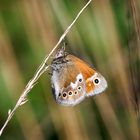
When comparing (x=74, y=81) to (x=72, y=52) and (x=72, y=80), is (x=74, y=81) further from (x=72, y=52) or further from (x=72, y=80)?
(x=72, y=52)

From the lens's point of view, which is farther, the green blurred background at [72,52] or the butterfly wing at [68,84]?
the green blurred background at [72,52]

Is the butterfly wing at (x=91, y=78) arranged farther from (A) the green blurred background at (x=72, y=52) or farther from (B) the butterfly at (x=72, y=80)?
(A) the green blurred background at (x=72, y=52)

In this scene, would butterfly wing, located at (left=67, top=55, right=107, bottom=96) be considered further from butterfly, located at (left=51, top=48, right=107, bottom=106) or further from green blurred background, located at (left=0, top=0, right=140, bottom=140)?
green blurred background, located at (left=0, top=0, right=140, bottom=140)

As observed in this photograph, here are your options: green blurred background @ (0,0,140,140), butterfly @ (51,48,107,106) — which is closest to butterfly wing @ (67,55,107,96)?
butterfly @ (51,48,107,106)

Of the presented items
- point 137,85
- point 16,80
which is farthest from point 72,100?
point 16,80

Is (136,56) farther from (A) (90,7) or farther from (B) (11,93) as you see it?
(B) (11,93)

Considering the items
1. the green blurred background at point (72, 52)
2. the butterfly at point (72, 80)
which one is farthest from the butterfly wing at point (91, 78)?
the green blurred background at point (72, 52)
